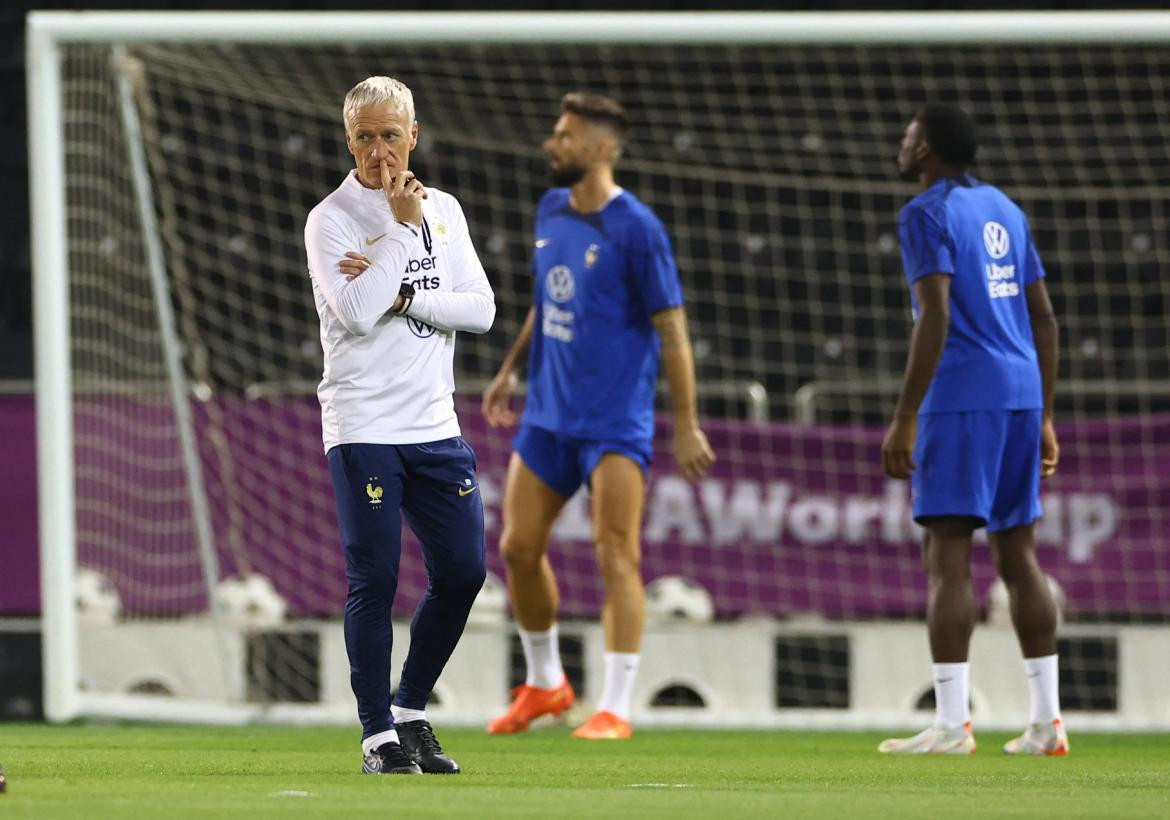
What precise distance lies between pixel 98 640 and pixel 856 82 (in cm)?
645

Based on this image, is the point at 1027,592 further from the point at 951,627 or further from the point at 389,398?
the point at 389,398

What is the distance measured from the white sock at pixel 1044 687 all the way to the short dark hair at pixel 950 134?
147 centimetres

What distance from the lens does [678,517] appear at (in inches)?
323

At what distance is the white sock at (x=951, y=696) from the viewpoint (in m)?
5.56

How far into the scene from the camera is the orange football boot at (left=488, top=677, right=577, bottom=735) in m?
6.41

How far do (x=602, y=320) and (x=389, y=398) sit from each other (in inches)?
76.5

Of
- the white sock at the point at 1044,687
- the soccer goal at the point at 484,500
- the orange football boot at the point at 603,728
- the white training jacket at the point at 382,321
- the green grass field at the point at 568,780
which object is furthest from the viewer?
the soccer goal at the point at 484,500

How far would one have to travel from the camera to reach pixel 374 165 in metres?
4.46

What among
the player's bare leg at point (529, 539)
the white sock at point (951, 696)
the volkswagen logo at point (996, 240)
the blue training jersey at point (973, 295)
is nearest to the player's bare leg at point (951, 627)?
the white sock at point (951, 696)

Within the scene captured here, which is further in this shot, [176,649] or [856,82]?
[856,82]

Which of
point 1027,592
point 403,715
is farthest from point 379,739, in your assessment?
point 1027,592

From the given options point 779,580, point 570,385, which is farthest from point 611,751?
point 779,580

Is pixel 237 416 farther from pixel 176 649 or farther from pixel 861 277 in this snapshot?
pixel 861 277

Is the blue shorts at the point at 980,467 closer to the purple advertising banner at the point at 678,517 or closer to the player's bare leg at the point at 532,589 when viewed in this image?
the player's bare leg at the point at 532,589
